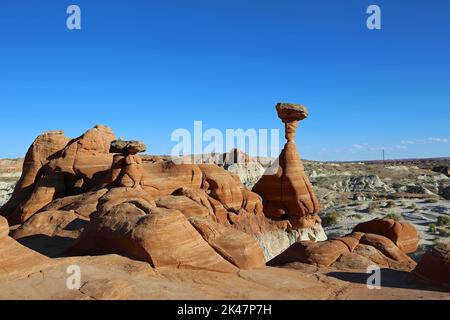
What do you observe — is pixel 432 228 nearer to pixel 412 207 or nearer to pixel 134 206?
pixel 412 207

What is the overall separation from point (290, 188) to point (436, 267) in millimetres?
12663

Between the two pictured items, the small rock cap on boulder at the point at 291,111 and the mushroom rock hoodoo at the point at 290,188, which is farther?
the small rock cap on boulder at the point at 291,111

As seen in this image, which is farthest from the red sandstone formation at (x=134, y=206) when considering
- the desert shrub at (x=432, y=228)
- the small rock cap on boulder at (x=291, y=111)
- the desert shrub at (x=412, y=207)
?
the desert shrub at (x=412, y=207)

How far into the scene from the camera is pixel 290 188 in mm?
22734

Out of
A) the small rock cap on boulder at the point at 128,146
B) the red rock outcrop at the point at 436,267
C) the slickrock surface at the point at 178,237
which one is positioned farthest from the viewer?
the small rock cap on boulder at the point at 128,146

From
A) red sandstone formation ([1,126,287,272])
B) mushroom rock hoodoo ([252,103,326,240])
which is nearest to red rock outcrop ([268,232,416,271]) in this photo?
red sandstone formation ([1,126,287,272])

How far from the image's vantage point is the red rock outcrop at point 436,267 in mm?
10039

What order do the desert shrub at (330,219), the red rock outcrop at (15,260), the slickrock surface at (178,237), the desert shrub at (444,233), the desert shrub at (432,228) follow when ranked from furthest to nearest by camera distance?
the desert shrub at (330,219), the desert shrub at (432,228), the desert shrub at (444,233), the slickrock surface at (178,237), the red rock outcrop at (15,260)

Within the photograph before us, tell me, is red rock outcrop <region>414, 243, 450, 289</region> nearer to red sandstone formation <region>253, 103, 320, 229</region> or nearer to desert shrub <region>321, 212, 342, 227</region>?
red sandstone formation <region>253, 103, 320, 229</region>

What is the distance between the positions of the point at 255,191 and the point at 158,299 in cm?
1712

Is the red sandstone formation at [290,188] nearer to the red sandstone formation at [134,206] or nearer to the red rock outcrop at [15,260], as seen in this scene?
the red sandstone formation at [134,206]

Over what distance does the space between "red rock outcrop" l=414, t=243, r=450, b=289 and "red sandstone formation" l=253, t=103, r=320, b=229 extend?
11.7 meters

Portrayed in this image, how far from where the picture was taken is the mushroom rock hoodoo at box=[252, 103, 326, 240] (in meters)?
22.5
